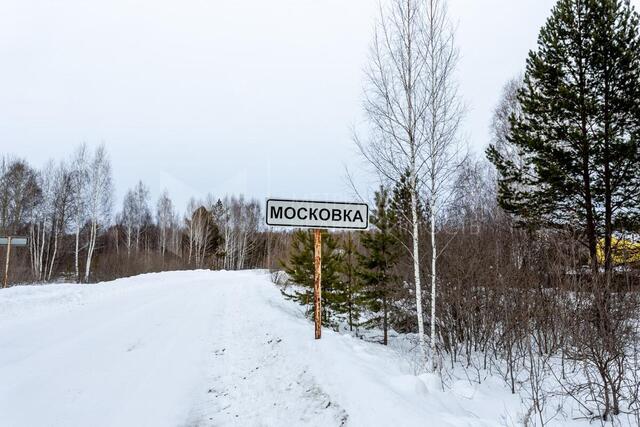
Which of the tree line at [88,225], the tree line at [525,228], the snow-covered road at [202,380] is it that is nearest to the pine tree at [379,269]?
the tree line at [525,228]

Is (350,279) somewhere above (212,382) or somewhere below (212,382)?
above

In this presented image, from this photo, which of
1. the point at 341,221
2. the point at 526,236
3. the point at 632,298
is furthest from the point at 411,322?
the point at 341,221

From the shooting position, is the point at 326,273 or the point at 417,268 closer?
the point at 417,268

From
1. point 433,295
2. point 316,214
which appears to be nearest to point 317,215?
point 316,214

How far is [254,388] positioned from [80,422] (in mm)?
1901

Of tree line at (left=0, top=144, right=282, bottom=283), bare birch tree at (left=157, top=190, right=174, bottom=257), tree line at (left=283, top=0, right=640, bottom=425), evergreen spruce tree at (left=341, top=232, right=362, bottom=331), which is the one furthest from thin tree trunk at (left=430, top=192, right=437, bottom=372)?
bare birch tree at (left=157, top=190, right=174, bottom=257)

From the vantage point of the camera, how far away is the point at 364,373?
174 inches

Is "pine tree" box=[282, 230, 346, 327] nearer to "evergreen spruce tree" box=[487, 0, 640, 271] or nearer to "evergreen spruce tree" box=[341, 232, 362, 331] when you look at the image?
"evergreen spruce tree" box=[341, 232, 362, 331]

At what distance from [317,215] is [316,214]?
23mm

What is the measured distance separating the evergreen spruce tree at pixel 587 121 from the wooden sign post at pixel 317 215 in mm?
7814

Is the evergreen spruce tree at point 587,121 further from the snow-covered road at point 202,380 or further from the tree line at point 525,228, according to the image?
the snow-covered road at point 202,380

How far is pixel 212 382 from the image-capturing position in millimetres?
4867

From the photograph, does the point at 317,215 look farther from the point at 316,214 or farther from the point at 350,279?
the point at 350,279

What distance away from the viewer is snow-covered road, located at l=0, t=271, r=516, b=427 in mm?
3688
